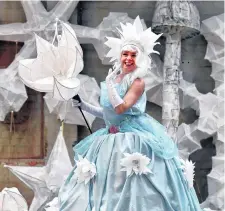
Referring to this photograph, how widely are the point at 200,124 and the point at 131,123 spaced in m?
1.47

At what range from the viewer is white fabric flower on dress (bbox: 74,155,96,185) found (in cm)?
261

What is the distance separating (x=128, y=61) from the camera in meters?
2.73

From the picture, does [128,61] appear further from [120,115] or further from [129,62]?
[120,115]

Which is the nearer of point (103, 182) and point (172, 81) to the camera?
point (103, 182)

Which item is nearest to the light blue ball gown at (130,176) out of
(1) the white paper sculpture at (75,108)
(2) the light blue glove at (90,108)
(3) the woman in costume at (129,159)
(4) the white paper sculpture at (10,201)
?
(3) the woman in costume at (129,159)

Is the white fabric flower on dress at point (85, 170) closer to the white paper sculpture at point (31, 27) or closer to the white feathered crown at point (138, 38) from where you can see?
the white feathered crown at point (138, 38)

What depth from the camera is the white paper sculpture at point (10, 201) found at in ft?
11.2

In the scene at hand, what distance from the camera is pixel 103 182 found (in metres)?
2.58

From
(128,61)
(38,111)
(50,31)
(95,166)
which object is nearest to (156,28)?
(50,31)

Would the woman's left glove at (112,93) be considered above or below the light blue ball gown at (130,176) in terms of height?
above

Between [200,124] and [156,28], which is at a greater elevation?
[156,28]

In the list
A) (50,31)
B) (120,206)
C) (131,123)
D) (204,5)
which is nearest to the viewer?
(120,206)

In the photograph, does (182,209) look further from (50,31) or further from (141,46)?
(50,31)

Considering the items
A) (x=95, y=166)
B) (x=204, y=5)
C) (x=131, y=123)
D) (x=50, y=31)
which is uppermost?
(x=204, y=5)
